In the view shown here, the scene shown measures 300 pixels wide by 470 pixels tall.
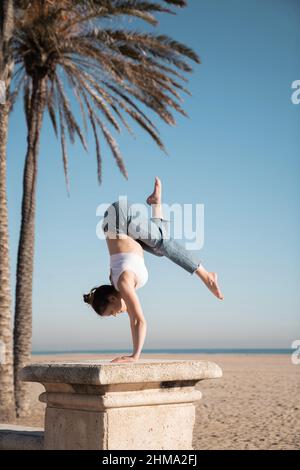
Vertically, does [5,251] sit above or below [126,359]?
above

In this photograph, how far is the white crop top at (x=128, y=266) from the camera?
357 centimetres

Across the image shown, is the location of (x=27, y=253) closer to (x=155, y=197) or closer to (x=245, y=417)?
(x=245, y=417)

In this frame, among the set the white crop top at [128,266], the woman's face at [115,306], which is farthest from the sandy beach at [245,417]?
the white crop top at [128,266]

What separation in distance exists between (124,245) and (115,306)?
39cm

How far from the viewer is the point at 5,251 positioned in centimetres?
1076

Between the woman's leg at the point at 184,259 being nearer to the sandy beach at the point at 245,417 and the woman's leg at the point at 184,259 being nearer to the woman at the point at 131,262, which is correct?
the woman at the point at 131,262

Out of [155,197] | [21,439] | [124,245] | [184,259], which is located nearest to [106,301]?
[124,245]

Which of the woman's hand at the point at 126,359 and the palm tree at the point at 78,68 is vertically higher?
the palm tree at the point at 78,68

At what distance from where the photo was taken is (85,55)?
12.8 metres

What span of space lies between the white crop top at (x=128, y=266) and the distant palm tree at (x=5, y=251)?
7.19 meters

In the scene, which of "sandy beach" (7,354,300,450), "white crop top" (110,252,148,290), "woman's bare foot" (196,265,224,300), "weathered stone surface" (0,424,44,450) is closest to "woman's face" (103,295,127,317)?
"white crop top" (110,252,148,290)

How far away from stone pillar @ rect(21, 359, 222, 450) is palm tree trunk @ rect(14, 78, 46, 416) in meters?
9.70

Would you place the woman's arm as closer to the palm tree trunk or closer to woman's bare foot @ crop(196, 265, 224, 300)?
woman's bare foot @ crop(196, 265, 224, 300)
